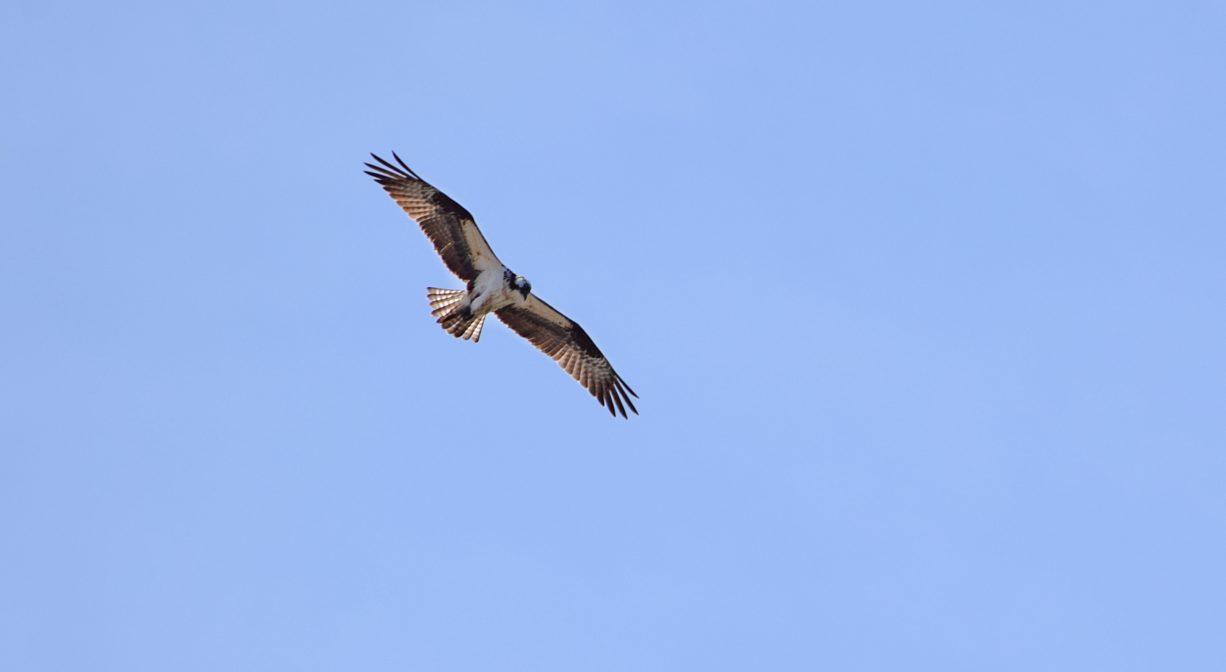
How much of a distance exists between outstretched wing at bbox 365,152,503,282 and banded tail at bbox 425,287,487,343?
1.08 feet

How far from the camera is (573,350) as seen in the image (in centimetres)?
3228

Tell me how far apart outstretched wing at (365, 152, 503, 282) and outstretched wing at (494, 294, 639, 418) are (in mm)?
1235

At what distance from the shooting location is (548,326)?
105 ft

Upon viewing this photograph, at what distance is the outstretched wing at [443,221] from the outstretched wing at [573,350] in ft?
4.05

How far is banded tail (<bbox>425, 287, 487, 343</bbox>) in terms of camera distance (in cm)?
3072

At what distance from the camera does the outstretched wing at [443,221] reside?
30281 mm

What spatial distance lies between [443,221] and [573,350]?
10.2 feet

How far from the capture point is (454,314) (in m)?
30.7

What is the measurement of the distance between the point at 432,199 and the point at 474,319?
183 centimetres

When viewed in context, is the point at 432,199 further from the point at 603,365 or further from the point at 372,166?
the point at 603,365

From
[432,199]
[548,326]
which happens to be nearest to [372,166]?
[432,199]

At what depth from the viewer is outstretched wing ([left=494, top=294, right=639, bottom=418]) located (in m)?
31.8

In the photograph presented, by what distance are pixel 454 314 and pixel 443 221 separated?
52.4 inches

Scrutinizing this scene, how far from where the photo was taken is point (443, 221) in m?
30.5
